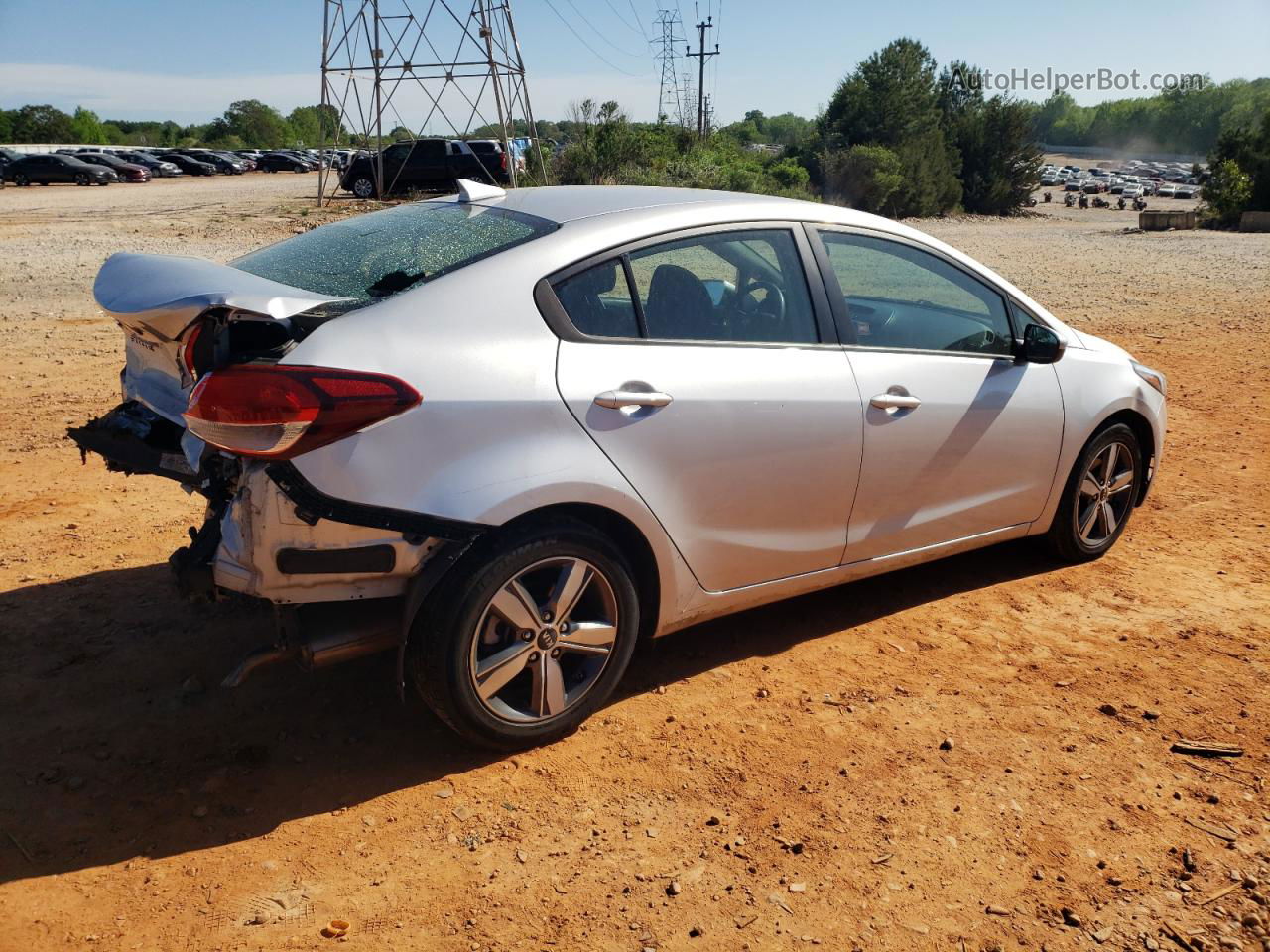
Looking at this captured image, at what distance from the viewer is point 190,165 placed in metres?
56.9

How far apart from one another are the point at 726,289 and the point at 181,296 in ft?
6.03

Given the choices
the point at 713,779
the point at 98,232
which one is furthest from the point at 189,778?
the point at 98,232

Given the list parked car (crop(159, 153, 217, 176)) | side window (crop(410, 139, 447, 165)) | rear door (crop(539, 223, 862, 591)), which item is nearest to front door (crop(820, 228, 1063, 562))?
rear door (crop(539, 223, 862, 591))

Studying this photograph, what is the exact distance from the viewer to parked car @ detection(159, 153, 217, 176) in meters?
56.8

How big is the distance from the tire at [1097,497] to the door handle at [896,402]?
1.25m

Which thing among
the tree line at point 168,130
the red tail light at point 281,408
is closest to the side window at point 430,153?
the red tail light at point 281,408

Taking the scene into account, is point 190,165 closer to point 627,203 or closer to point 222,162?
point 222,162

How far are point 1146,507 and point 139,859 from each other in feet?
17.7

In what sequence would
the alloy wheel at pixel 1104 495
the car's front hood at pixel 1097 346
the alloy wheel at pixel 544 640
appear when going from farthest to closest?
1. the alloy wheel at pixel 1104 495
2. the car's front hood at pixel 1097 346
3. the alloy wheel at pixel 544 640

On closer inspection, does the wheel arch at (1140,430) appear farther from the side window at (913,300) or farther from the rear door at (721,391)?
the rear door at (721,391)

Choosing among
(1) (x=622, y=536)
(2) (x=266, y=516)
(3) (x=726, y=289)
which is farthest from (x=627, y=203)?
(2) (x=266, y=516)

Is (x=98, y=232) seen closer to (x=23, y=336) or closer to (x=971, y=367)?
(x=23, y=336)

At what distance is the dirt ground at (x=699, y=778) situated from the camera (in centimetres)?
270

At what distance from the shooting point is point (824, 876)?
285 cm
